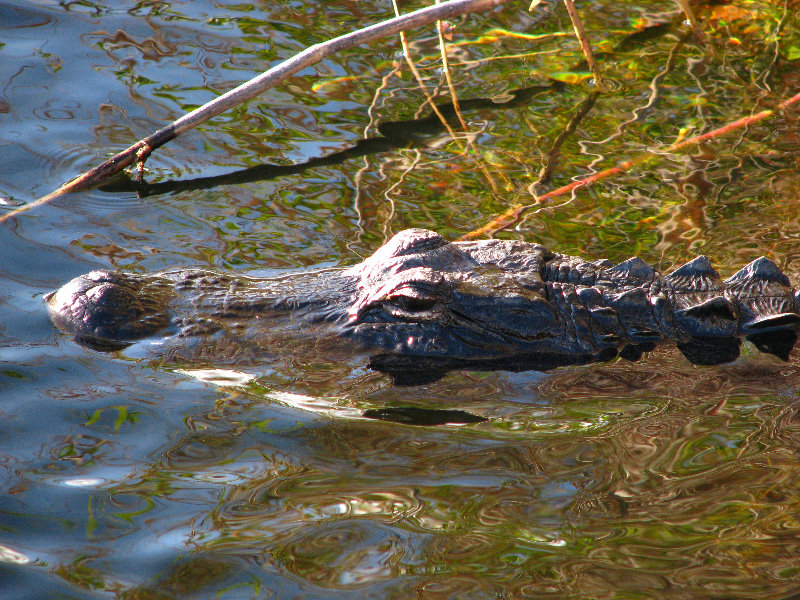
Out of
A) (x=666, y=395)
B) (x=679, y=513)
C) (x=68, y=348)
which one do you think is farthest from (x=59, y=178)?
(x=679, y=513)

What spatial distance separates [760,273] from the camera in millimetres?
3982

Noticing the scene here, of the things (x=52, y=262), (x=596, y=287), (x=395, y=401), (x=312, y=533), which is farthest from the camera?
(x=52, y=262)

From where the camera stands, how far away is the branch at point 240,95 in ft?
16.9

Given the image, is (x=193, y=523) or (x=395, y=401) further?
(x=395, y=401)

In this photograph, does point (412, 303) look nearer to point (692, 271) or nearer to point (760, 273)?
point (692, 271)

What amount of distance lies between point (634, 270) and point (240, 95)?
2.69 meters

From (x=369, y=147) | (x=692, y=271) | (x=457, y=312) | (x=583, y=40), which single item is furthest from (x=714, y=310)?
(x=583, y=40)

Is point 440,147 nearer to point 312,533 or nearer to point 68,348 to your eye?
point 68,348

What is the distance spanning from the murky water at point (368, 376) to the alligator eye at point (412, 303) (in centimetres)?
34

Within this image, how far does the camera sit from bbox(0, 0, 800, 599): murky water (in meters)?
2.76

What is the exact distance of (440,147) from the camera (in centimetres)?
579

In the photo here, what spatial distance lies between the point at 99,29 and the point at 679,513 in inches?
231

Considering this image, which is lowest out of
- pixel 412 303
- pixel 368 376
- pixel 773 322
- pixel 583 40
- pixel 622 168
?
pixel 368 376

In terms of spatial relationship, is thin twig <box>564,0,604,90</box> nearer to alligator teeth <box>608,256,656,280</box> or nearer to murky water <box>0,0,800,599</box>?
murky water <box>0,0,800,599</box>
